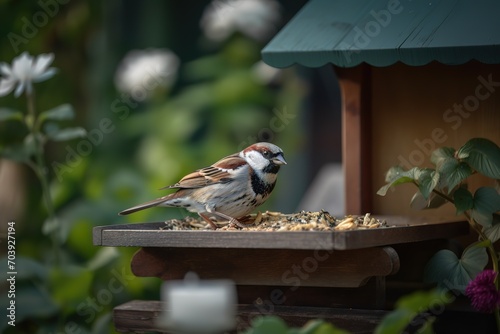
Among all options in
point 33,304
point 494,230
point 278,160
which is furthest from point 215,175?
point 33,304

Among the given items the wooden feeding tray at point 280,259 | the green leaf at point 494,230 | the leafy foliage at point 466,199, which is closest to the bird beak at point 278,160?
the wooden feeding tray at point 280,259

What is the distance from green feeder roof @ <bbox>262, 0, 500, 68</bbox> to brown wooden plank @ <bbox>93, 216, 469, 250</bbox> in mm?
569

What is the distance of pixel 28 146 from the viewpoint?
4.24 metres

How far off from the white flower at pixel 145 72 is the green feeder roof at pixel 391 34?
5.36 feet

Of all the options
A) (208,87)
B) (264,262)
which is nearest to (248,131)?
(208,87)

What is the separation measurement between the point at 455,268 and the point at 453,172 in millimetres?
308

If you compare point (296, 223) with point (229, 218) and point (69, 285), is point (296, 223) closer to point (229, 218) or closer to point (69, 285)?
→ point (229, 218)

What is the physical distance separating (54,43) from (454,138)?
302 cm

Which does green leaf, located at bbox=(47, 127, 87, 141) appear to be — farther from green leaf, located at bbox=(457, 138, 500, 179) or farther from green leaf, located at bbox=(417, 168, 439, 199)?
green leaf, located at bbox=(457, 138, 500, 179)

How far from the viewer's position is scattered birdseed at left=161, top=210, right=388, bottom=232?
2.85m

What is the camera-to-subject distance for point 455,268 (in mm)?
3010

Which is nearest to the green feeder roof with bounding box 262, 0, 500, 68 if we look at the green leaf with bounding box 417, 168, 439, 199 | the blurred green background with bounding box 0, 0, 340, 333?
the green leaf with bounding box 417, 168, 439, 199

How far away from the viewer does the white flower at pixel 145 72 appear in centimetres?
498

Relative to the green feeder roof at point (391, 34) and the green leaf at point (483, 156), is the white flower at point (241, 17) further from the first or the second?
the green leaf at point (483, 156)
